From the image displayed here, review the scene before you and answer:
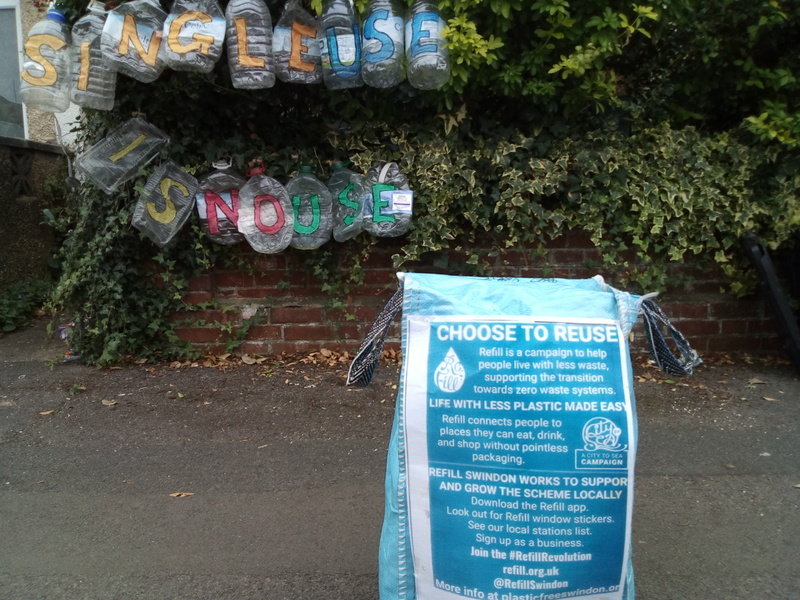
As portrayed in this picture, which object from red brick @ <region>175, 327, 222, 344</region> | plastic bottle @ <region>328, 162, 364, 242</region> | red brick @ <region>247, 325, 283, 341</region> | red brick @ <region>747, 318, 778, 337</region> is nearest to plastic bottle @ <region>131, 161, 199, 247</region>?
red brick @ <region>175, 327, 222, 344</region>

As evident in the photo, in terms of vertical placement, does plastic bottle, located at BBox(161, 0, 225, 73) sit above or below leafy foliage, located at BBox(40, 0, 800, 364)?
above

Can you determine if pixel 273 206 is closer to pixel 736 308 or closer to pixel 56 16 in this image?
pixel 56 16

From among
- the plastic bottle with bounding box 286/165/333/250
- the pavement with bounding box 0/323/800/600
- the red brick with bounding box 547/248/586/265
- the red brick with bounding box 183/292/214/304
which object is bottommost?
the pavement with bounding box 0/323/800/600

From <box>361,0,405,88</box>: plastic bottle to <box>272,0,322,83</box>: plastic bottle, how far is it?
38 centimetres

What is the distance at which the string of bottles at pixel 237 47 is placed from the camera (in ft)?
14.5

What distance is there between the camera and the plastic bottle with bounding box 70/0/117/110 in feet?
15.0

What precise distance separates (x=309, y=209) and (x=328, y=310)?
81 centimetres

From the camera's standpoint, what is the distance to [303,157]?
5.05 metres

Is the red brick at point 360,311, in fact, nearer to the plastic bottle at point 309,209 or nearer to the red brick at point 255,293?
the red brick at point 255,293

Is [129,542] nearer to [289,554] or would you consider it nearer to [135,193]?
[289,554]

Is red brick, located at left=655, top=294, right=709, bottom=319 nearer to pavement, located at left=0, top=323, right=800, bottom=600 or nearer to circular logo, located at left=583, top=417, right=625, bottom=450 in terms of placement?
pavement, located at left=0, top=323, right=800, bottom=600

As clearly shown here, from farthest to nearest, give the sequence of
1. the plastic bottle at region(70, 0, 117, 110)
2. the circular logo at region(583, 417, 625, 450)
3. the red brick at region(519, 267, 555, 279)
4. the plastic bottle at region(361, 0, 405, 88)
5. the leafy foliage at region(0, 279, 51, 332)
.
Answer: the leafy foliage at region(0, 279, 51, 332)
the red brick at region(519, 267, 555, 279)
the plastic bottle at region(70, 0, 117, 110)
the plastic bottle at region(361, 0, 405, 88)
the circular logo at region(583, 417, 625, 450)

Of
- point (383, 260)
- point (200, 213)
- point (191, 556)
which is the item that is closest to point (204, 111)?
point (200, 213)

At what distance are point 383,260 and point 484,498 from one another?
11.1ft
